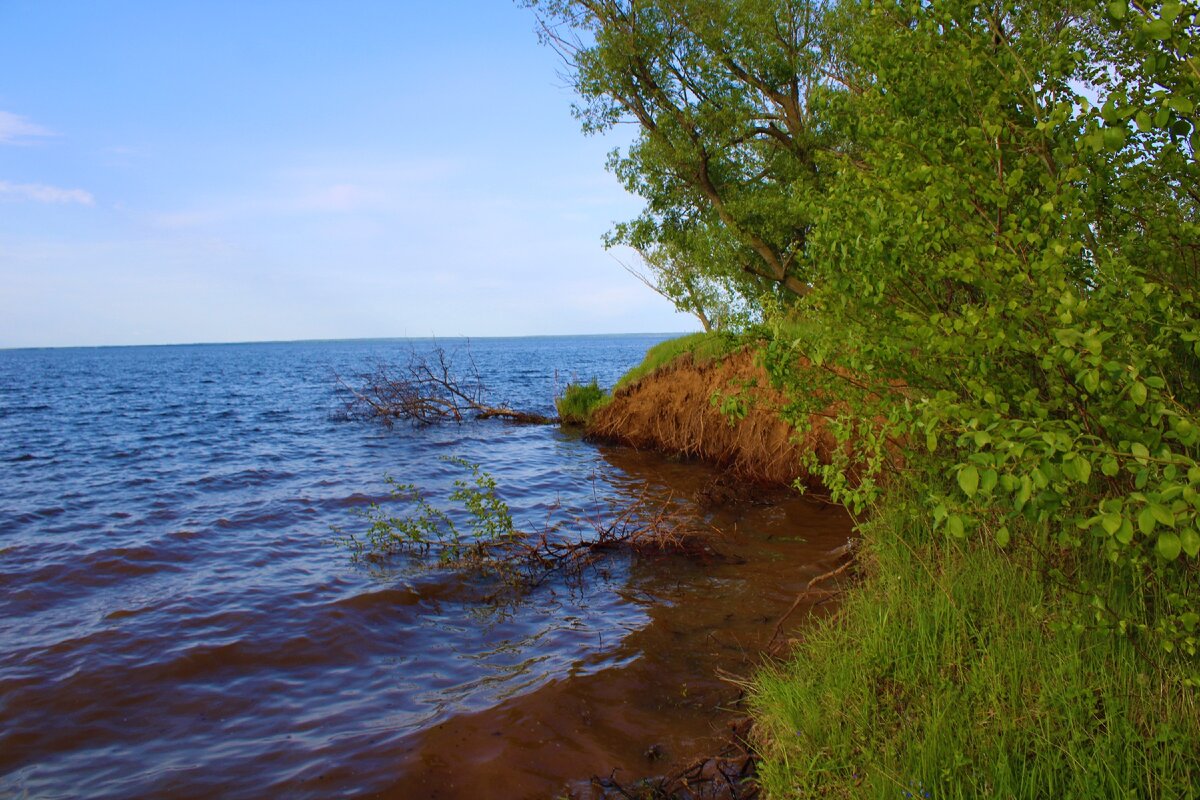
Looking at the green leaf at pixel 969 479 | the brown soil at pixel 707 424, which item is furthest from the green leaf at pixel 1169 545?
the brown soil at pixel 707 424

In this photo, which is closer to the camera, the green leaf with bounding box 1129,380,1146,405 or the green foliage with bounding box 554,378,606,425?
the green leaf with bounding box 1129,380,1146,405

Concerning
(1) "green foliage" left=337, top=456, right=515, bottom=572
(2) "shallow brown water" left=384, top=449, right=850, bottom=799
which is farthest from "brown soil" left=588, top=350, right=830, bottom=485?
(1) "green foliage" left=337, top=456, right=515, bottom=572

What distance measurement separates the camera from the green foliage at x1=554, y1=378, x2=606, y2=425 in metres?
23.9

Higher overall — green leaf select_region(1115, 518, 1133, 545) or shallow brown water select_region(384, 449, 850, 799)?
green leaf select_region(1115, 518, 1133, 545)

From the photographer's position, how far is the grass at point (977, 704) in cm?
359

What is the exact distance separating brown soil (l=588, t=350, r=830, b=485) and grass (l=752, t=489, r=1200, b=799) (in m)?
6.56

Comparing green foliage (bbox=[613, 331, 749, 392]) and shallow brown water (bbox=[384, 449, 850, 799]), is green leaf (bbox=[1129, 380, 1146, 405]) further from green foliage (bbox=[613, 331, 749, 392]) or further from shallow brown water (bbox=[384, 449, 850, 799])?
green foliage (bbox=[613, 331, 749, 392])

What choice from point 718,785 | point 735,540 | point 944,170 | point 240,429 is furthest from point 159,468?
point 944,170

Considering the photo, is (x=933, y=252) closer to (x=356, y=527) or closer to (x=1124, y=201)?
(x=1124, y=201)

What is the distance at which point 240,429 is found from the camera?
25.5 meters

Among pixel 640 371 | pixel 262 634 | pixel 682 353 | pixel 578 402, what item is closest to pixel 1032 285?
pixel 262 634

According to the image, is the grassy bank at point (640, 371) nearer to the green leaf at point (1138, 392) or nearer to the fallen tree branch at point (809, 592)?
the fallen tree branch at point (809, 592)

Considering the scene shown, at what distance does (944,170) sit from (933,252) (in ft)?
2.93

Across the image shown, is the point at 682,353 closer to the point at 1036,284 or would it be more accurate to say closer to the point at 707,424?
the point at 707,424
